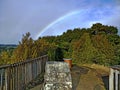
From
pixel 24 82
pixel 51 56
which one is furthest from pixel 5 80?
pixel 51 56

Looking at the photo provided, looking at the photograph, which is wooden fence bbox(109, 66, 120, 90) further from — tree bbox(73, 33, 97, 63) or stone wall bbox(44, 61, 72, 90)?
tree bbox(73, 33, 97, 63)

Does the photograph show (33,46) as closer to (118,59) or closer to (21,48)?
(21,48)

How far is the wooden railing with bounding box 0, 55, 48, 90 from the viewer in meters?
5.66

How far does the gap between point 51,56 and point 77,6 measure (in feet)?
18.7

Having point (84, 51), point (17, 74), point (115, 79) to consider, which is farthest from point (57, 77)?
point (84, 51)

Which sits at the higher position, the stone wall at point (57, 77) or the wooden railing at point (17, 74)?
the stone wall at point (57, 77)

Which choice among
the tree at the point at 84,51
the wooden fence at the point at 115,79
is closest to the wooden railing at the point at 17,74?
the wooden fence at the point at 115,79

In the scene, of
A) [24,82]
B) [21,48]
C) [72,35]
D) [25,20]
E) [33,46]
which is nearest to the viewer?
[24,82]

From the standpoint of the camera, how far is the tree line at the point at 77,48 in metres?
12.5

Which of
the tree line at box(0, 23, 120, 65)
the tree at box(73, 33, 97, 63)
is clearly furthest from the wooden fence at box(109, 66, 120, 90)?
the tree at box(73, 33, 97, 63)

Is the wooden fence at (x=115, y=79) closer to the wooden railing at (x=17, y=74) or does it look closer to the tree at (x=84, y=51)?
the wooden railing at (x=17, y=74)

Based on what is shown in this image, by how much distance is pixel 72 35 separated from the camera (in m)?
22.0

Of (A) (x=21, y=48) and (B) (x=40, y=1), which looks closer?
(A) (x=21, y=48)

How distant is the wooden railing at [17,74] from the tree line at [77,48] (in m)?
2.20
